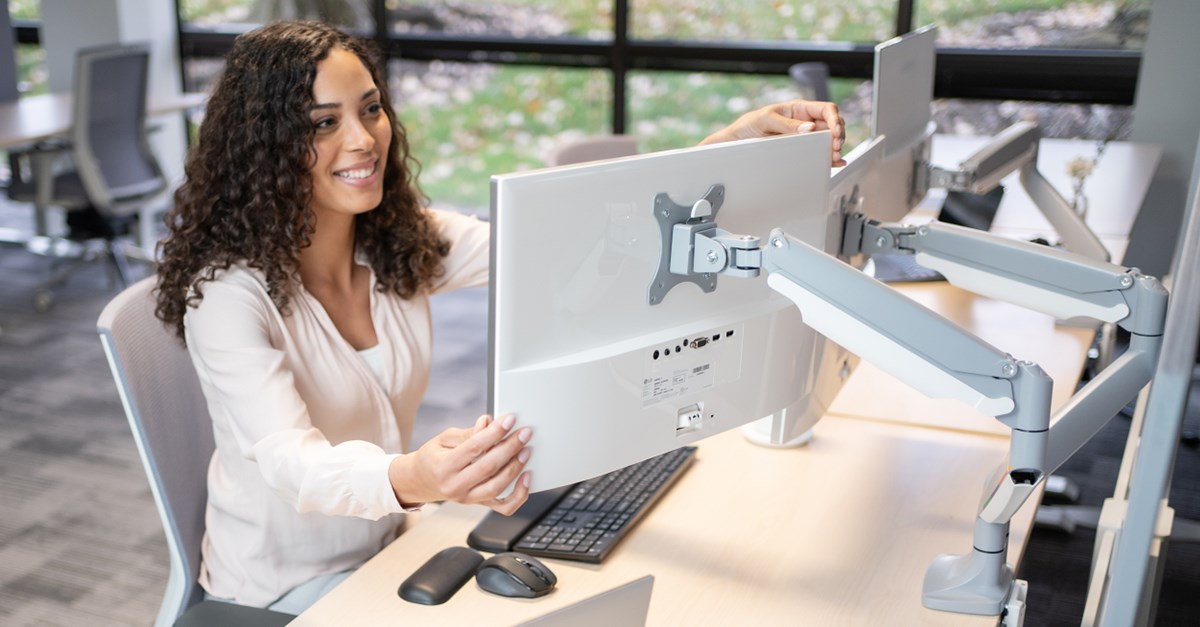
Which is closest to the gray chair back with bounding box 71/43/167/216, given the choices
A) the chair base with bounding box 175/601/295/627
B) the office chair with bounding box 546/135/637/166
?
the office chair with bounding box 546/135/637/166

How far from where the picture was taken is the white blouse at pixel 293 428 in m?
1.29

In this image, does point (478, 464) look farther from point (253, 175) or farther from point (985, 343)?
point (253, 175)

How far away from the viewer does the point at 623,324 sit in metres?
1.09

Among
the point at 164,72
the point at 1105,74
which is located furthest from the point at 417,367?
the point at 164,72

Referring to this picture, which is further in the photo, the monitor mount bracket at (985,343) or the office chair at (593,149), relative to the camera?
the office chair at (593,149)

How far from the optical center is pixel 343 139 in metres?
1.54

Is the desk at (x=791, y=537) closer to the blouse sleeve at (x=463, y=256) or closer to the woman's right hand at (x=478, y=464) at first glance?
the woman's right hand at (x=478, y=464)

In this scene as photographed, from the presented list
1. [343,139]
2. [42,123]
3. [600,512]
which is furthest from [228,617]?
[42,123]

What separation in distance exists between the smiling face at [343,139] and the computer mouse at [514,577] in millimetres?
546

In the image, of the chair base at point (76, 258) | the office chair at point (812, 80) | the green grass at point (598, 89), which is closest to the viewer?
the office chair at point (812, 80)

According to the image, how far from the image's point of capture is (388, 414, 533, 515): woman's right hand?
1.06 meters

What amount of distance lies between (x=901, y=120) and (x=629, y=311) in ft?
2.59

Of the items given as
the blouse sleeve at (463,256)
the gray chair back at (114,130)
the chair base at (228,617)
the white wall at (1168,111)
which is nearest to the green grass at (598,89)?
Answer: the white wall at (1168,111)

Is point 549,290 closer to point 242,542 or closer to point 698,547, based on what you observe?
point 698,547
